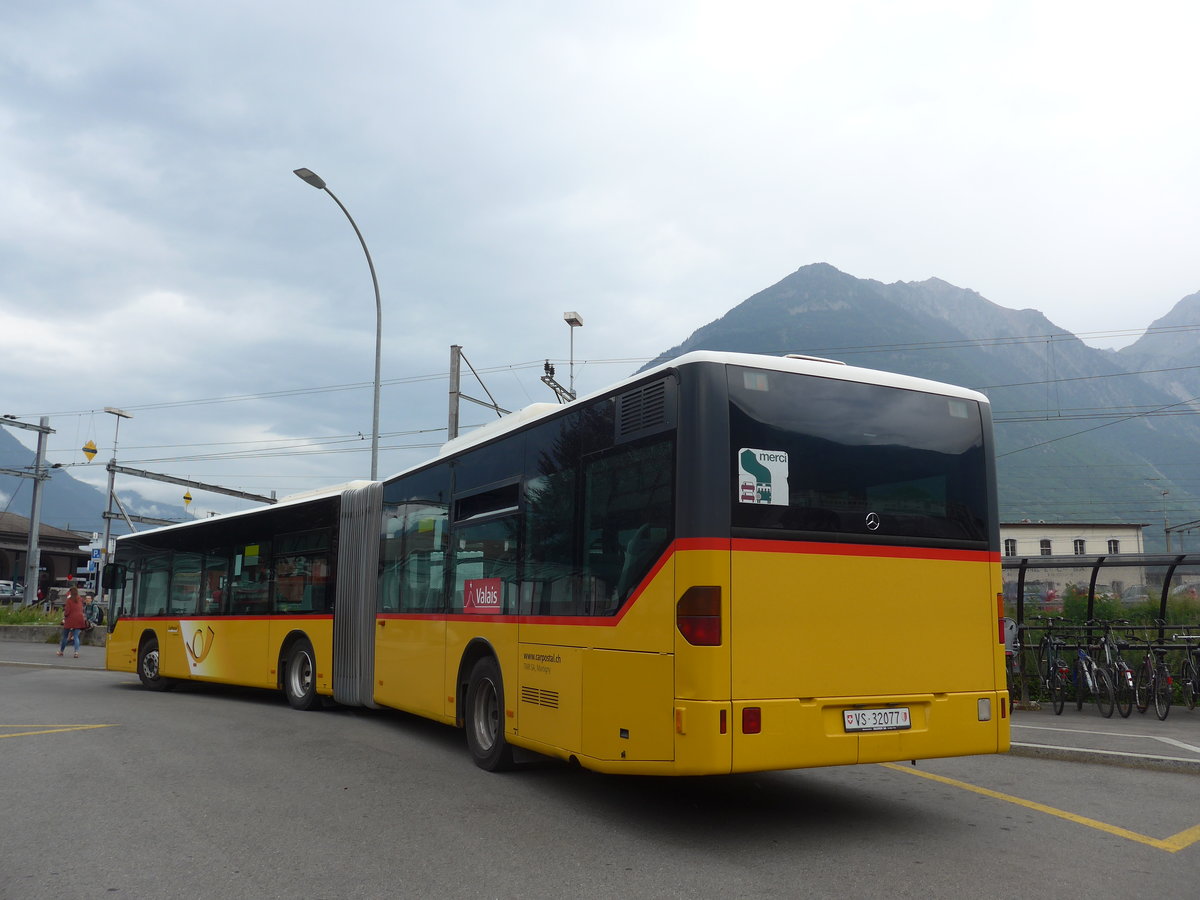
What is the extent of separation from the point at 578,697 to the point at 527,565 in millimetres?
1403

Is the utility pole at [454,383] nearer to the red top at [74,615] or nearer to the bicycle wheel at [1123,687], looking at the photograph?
the red top at [74,615]

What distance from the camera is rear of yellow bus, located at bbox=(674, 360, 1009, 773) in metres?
6.19

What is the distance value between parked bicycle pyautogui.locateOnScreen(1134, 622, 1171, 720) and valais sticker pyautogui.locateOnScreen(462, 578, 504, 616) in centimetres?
907

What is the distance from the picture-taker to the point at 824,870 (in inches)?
224

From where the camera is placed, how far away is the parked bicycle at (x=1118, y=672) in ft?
43.7

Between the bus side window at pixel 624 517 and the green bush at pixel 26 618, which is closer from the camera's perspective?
the bus side window at pixel 624 517

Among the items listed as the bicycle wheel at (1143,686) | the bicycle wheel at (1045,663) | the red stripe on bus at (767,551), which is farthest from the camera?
the bicycle wheel at (1045,663)

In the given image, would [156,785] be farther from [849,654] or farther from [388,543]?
[849,654]

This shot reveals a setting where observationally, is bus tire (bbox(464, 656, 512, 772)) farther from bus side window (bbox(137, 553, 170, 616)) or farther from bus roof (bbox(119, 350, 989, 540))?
bus side window (bbox(137, 553, 170, 616))

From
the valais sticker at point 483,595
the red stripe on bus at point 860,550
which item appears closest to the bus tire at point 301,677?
the valais sticker at point 483,595

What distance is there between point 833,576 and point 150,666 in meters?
14.3

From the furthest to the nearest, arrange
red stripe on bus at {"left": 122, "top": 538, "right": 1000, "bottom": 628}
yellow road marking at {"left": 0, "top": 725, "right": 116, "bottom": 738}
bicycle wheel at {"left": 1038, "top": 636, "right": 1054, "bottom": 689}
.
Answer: bicycle wheel at {"left": 1038, "top": 636, "right": 1054, "bottom": 689}
yellow road marking at {"left": 0, "top": 725, "right": 116, "bottom": 738}
red stripe on bus at {"left": 122, "top": 538, "right": 1000, "bottom": 628}

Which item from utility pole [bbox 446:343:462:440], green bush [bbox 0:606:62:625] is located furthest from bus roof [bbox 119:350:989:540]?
green bush [bbox 0:606:62:625]

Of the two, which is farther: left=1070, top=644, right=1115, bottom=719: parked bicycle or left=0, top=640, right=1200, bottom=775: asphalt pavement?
left=1070, top=644, right=1115, bottom=719: parked bicycle
